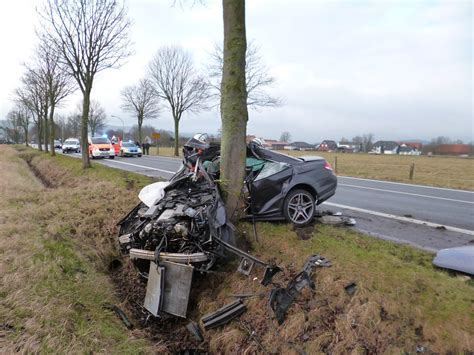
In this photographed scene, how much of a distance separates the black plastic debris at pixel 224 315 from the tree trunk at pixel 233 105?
5.00 ft

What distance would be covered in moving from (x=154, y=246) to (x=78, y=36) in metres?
12.9

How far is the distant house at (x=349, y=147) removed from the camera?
7725 cm

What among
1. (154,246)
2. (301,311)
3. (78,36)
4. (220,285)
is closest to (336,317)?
(301,311)

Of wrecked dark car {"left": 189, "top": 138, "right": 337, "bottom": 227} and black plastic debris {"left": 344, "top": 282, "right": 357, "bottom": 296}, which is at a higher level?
wrecked dark car {"left": 189, "top": 138, "right": 337, "bottom": 227}

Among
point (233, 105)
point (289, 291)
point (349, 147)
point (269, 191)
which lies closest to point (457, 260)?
point (289, 291)

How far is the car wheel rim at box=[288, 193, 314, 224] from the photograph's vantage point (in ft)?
18.4

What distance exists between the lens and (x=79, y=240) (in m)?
5.95

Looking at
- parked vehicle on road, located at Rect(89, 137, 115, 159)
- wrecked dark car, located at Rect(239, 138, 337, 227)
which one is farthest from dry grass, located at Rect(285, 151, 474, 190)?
parked vehicle on road, located at Rect(89, 137, 115, 159)

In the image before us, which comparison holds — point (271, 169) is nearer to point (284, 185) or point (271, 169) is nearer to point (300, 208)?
point (284, 185)

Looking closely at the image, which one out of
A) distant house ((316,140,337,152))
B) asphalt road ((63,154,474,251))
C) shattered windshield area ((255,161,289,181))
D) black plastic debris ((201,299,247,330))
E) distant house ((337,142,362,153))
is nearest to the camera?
black plastic debris ((201,299,247,330))

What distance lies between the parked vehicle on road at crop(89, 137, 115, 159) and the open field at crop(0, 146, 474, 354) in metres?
22.3

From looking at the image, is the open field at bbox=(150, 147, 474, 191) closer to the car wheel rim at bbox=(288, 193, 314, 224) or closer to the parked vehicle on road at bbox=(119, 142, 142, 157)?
the car wheel rim at bbox=(288, 193, 314, 224)

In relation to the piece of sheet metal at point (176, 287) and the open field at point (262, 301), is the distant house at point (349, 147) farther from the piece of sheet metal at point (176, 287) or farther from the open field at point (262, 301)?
the piece of sheet metal at point (176, 287)

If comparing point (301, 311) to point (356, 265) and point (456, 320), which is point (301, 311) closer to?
point (356, 265)
